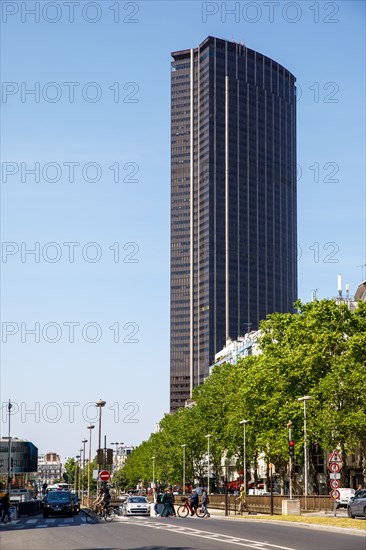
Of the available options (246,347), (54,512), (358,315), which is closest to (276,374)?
(358,315)

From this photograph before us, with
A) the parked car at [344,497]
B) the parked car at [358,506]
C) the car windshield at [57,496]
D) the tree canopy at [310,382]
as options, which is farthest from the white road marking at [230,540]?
the tree canopy at [310,382]

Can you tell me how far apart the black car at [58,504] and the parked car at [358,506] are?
68.3 ft

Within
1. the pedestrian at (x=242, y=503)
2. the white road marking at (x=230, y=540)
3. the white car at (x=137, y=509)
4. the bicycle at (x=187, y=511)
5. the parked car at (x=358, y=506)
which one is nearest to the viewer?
the white road marking at (x=230, y=540)

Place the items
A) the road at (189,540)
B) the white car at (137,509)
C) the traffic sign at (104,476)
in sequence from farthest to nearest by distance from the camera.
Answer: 1. the white car at (137,509)
2. the traffic sign at (104,476)
3. the road at (189,540)

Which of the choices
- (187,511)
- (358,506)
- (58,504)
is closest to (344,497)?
(187,511)

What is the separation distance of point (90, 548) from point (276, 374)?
57874 mm

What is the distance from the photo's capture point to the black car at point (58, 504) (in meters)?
66.9

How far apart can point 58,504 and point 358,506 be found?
22338mm

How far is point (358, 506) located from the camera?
53188 mm

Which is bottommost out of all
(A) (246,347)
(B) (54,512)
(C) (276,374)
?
(B) (54,512)

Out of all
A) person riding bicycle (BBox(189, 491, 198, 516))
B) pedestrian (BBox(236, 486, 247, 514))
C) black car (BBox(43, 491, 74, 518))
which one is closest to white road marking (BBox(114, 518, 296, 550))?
person riding bicycle (BBox(189, 491, 198, 516))

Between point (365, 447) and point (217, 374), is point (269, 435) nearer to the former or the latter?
point (365, 447)

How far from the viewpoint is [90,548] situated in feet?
95.9

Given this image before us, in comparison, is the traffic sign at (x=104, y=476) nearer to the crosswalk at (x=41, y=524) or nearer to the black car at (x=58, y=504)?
the crosswalk at (x=41, y=524)
